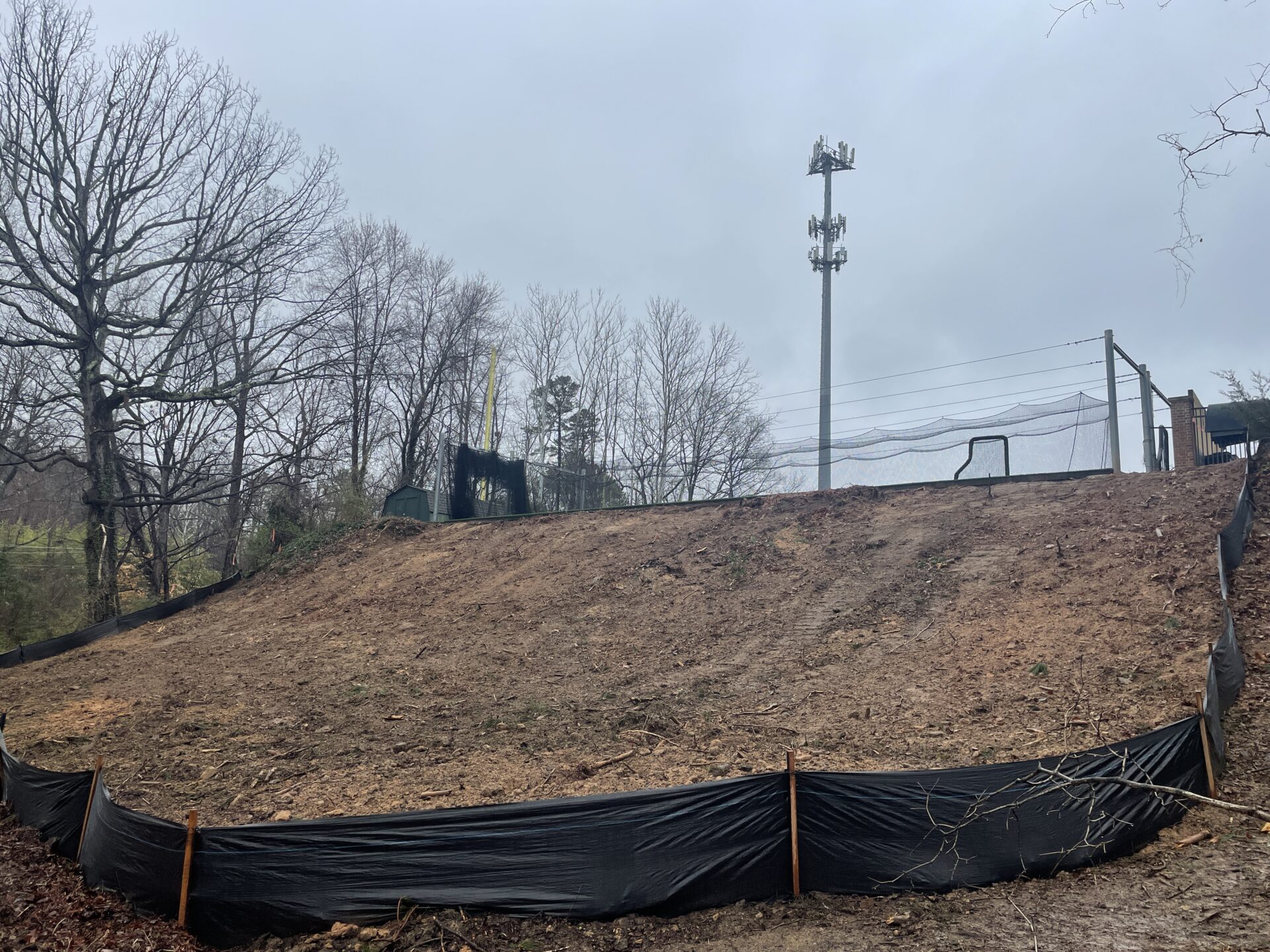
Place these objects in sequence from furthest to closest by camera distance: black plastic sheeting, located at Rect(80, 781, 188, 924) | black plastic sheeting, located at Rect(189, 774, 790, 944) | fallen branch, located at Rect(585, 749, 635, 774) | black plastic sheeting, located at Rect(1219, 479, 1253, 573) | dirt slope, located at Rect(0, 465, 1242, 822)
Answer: black plastic sheeting, located at Rect(1219, 479, 1253, 573) < dirt slope, located at Rect(0, 465, 1242, 822) < fallen branch, located at Rect(585, 749, 635, 774) < black plastic sheeting, located at Rect(80, 781, 188, 924) < black plastic sheeting, located at Rect(189, 774, 790, 944)

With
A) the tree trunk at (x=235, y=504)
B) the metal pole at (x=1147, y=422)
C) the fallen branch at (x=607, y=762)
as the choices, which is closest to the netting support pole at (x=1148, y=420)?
the metal pole at (x=1147, y=422)

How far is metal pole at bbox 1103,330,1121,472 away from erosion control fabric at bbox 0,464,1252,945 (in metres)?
8.99

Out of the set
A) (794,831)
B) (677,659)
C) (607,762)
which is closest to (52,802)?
(607,762)

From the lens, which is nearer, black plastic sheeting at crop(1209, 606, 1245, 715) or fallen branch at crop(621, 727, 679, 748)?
black plastic sheeting at crop(1209, 606, 1245, 715)

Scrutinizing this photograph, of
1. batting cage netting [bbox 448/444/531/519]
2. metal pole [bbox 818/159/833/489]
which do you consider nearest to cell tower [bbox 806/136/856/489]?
metal pole [bbox 818/159/833/489]

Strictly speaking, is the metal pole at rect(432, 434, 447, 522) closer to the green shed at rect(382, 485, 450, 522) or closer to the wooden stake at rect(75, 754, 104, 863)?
the green shed at rect(382, 485, 450, 522)

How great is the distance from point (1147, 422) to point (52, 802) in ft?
50.9

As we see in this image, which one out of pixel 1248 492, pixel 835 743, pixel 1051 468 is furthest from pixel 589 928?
pixel 1051 468

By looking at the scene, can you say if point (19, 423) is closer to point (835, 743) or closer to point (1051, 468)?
point (835, 743)

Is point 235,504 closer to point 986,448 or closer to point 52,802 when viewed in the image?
point 52,802

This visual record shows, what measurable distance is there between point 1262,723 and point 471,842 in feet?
22.4

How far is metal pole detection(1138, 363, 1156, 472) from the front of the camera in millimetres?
13336

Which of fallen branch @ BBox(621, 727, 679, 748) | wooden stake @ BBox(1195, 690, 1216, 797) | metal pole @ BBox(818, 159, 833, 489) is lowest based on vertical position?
fallen branch @ BBox(621, 727, 679, 748)

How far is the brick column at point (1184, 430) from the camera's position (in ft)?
46.7
